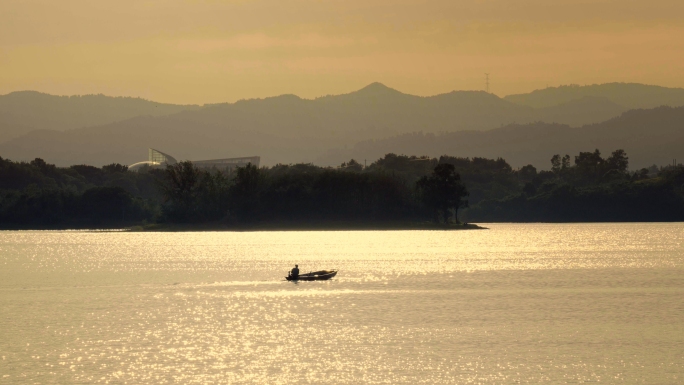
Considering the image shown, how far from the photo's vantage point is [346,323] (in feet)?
189

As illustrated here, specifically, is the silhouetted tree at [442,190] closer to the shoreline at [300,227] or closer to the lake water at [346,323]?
the shoreline at [300,227]

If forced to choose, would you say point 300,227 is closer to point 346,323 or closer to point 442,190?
point 442,190

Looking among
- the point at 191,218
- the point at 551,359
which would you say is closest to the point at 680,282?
the point at 551,359

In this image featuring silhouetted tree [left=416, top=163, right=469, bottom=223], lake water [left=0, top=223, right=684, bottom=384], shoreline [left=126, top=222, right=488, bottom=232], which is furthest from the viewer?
shoreline [left=126, top=222, right=488, bottom=232]

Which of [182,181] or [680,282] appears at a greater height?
[182,181]

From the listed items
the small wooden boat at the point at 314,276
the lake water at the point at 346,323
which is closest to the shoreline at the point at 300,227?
the lake water at the point at 346,323

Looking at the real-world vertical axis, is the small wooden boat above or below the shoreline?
below

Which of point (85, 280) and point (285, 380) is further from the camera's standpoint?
point (85, 280)

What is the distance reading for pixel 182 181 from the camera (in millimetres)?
199125

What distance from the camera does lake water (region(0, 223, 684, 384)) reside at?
43.0m

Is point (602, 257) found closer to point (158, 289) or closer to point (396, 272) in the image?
point (396, 272)

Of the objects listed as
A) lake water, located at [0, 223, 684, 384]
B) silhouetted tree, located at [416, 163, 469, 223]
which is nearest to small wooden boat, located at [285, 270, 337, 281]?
lake water, located at [0, 223, 684, 384]

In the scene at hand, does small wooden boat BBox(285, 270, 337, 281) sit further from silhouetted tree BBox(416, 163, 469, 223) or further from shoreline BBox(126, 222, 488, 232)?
shoreline BBox(126, 222, 488, 232)

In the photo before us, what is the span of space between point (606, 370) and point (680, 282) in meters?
44.4
